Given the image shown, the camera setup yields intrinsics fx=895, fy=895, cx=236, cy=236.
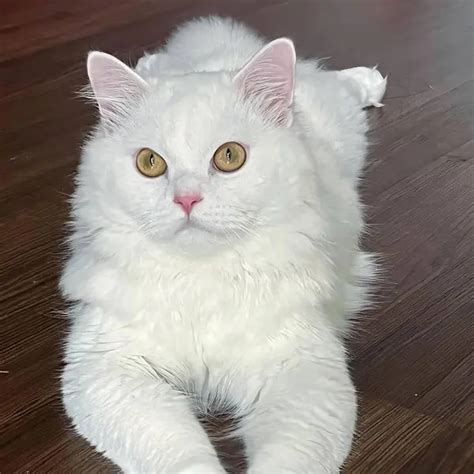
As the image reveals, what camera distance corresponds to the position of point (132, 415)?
4.55ft

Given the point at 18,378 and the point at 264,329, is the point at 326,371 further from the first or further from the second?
the point at 18,378

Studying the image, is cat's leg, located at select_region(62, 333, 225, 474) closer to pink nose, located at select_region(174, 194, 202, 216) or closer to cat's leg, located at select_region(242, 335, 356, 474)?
cat's leg, located at select_region(242, 335, 356, 474)

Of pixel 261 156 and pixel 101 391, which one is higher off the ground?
pixel 261 156

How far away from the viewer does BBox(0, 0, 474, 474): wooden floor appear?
150 centimetres

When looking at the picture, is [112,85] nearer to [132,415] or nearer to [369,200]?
[132,415]

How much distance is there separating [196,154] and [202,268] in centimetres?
21

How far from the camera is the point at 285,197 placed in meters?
1.49

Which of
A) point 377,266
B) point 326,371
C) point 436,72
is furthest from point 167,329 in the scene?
point 436,72

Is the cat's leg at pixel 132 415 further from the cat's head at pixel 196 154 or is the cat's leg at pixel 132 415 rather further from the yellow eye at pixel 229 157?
the yellow eye at pixel 229 157

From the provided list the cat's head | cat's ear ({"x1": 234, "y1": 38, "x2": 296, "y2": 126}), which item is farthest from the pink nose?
cat's ear ({"x1": 234, "y1": 38, "x2": 296, "y2": 126})

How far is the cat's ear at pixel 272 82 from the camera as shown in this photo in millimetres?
1525

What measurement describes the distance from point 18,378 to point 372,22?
8.46 ft

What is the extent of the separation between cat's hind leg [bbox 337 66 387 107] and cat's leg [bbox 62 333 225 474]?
1.40 metres

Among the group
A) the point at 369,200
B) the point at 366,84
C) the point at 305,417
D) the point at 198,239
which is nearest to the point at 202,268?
the point at 198,239
